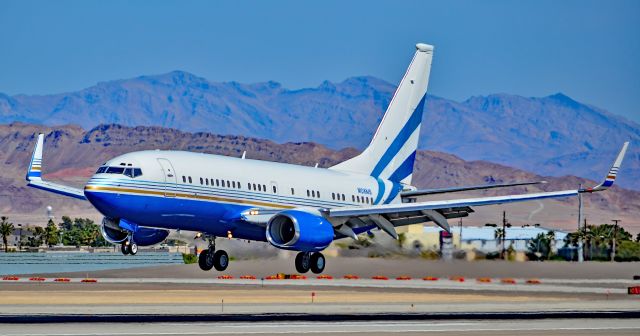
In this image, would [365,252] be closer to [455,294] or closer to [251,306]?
[455,294]

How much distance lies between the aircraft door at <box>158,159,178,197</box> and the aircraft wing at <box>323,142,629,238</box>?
401 inches

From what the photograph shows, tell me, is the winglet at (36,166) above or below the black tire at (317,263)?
above

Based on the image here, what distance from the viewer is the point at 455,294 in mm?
87750

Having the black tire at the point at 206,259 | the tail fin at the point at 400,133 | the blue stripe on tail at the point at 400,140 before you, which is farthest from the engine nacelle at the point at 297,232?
the blue stripe on tail at the point at 400,140

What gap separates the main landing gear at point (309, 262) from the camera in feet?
232

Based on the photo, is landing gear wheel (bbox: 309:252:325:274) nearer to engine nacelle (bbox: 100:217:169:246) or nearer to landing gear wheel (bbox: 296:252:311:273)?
landing gear wheel (bbox: 296:252:311:273)

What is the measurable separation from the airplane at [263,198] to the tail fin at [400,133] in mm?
89

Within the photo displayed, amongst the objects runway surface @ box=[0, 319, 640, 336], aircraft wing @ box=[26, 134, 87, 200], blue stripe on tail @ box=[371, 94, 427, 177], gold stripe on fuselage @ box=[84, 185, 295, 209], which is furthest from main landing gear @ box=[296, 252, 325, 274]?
runway surface @ box=[0, 319, 640, 336]

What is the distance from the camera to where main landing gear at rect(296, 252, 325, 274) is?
70.6 metres

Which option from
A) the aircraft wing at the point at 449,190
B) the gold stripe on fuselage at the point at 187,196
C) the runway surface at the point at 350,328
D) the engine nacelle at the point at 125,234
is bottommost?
the runway surface at the point at 350,328

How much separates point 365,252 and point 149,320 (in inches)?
1451

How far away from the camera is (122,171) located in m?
62.6

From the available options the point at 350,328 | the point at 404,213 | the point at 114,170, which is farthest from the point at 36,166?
the point at 350,328

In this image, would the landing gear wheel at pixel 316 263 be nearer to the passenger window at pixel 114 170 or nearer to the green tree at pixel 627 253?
the passenger window at pixel 114 170
